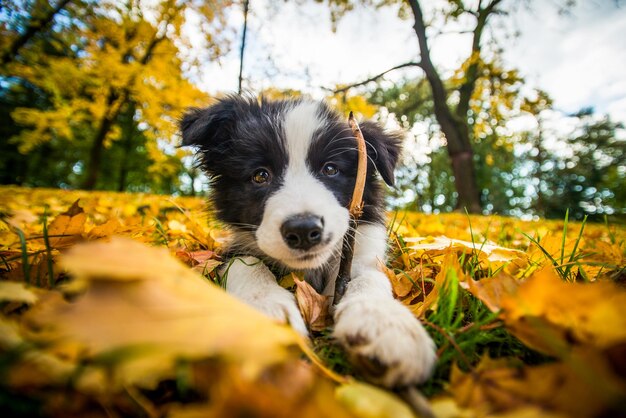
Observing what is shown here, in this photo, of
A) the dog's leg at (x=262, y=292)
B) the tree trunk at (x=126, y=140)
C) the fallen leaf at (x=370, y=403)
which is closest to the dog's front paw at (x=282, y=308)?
the dog's leg at (x=262, y=292)

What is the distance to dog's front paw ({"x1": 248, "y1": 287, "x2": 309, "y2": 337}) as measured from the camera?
1.17 m

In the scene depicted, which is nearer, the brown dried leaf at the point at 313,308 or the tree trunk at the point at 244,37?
the brown dried leaf at the point at 313,308

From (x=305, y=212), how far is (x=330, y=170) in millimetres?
620

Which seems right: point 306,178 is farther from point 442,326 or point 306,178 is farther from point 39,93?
point 39,93

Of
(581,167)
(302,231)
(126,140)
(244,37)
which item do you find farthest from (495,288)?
(581,167)

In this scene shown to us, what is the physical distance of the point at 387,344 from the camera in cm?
88

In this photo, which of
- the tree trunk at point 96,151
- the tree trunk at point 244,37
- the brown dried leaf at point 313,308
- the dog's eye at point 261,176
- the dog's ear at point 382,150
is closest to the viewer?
the brown dried leaf at point 313,308

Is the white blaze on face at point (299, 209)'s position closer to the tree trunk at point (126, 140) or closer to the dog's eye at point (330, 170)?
the dog's eye at point (330, 170)

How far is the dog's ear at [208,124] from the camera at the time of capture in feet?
6.88

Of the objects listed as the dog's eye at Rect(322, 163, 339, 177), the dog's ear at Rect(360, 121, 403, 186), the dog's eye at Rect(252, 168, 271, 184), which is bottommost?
the dog's eye at Rect(252, 168, 271, 184)

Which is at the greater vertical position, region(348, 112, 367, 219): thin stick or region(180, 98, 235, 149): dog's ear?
region(180, 98, 235, 149): dog's ear

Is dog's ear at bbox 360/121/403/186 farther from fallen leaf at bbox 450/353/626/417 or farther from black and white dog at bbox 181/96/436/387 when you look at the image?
fallen leaf at bbox 450/353/626/417

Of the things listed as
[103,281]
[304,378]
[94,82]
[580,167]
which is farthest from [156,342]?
[580,167]

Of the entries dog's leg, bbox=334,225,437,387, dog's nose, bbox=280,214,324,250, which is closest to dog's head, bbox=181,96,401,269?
dog's nose, bbox=280,214,324,250
